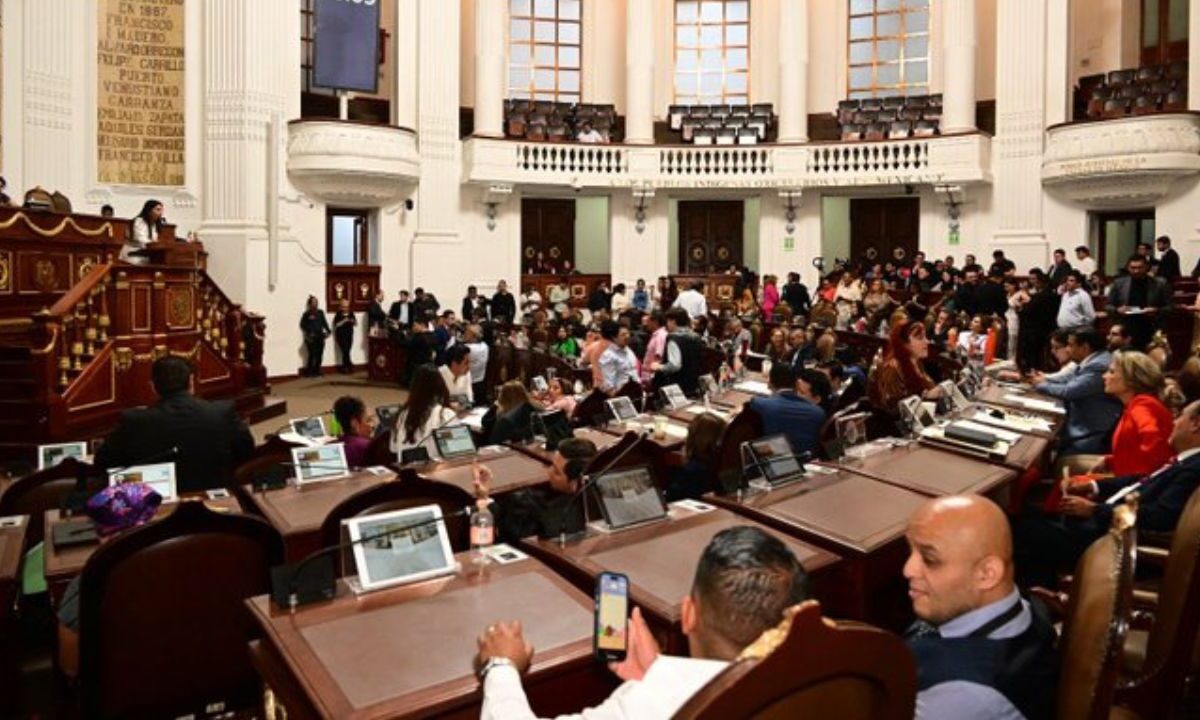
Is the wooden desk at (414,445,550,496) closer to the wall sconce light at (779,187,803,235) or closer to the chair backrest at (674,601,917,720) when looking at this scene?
the chair backrest at (674,601,917,720)

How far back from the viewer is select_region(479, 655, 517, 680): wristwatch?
2.05 meters

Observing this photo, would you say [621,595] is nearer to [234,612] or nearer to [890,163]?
[234,612]

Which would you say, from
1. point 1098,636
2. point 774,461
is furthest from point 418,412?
point 1098,636

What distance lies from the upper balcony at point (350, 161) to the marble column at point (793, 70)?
24.7ft

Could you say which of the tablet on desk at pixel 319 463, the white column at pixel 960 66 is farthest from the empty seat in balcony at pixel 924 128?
the tablet on desk at pixel 319 463

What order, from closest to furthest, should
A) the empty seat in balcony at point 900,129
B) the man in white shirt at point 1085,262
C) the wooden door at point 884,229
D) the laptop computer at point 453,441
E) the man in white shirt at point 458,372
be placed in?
Result: the laptop computer at point 453,441 < the man in white shirt at point 458,372 < the man in white shirt at point 1085,262 < the empty seat in balcony at point 900,129 < the wooden door at point 884,229

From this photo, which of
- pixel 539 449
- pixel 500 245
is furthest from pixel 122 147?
pixel 539 449

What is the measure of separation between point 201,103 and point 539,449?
1179 cm

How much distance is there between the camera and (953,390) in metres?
6.17

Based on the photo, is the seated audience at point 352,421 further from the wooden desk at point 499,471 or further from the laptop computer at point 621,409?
the laptop computer at point 621,409

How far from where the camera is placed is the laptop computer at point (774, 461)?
4.01m

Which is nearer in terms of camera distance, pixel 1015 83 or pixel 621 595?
pixel 621 595

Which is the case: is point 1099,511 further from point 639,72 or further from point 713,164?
point 639,72

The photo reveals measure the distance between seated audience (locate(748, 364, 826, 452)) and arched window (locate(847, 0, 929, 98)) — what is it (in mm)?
15536
